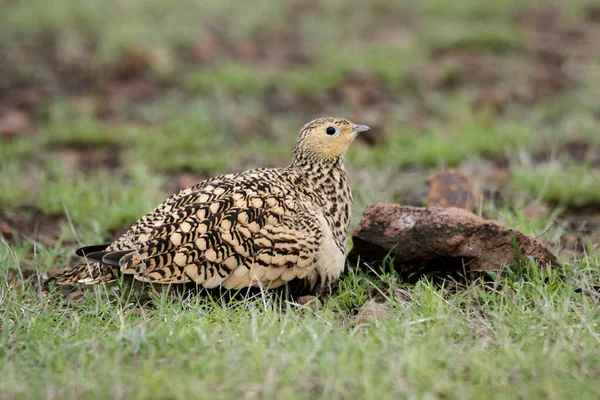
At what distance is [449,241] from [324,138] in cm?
91

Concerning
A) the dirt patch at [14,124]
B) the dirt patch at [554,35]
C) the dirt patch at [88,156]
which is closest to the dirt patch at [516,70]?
the dirt patch at [554,35]

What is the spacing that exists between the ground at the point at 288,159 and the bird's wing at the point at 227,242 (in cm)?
15

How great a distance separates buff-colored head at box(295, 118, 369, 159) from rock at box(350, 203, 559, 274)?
1.60ft

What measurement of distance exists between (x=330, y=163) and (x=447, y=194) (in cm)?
90

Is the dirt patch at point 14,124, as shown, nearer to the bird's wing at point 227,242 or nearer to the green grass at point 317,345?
the green grass at point 317,345

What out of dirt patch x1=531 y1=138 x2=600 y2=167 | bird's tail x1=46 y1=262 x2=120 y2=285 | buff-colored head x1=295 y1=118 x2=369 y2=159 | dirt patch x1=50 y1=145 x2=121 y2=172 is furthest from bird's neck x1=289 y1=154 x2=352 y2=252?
dirt patch x1=50 y1=145 x2=121 y2=172

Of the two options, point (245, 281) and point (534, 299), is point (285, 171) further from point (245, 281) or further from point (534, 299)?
point (534, 299)

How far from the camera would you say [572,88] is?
8484mm

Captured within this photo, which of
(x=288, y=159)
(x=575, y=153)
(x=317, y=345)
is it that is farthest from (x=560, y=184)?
(x=317, y=345)

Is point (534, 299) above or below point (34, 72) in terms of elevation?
below

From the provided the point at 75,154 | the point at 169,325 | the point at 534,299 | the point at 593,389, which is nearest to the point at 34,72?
the point at 75,154

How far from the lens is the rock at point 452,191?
15.9 ft

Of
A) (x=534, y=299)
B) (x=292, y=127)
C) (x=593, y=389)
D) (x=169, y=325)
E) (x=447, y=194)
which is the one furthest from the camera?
(x=292, y=127)

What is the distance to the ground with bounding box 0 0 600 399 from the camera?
118 inches
